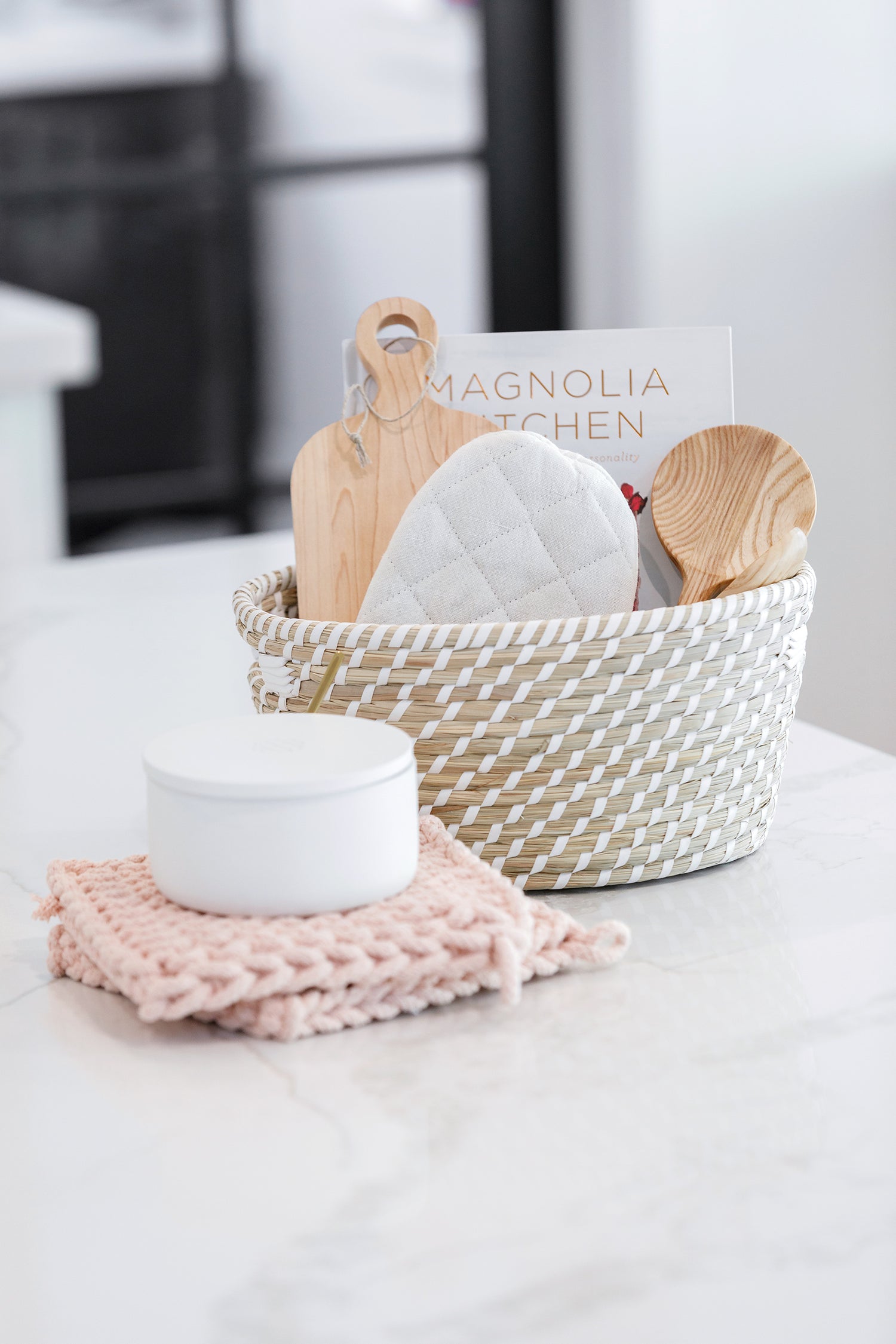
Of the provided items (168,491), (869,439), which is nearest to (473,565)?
(869,439)

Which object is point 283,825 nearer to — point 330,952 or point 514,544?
point 330,952

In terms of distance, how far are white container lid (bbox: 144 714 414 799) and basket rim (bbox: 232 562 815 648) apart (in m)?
0.03

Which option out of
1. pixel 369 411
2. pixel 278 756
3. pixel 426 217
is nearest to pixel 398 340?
pixel 369 411

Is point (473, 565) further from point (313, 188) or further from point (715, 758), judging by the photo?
point (313, 188)

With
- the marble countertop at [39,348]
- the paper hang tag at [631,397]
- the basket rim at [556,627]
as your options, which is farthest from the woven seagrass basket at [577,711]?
the marble countertop at [39,348]

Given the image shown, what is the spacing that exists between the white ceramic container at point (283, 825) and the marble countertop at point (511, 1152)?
0.04 meters

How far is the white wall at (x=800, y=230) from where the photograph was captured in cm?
203

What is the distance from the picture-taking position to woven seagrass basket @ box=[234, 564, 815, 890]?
0.47 meters

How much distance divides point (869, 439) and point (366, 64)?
3.80 ft

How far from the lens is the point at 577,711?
18.9 inches

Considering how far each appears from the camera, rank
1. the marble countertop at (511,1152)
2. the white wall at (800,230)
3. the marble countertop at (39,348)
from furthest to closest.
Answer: the white wall at (800,230), the marble countertop at (39,348), the marble countertop at (511,1152)

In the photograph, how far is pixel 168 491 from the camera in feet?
8.39

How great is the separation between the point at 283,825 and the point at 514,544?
6.7 inches

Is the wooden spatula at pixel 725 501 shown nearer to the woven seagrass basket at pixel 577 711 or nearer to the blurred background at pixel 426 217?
the woven seagrass basket at pixel 577 711
